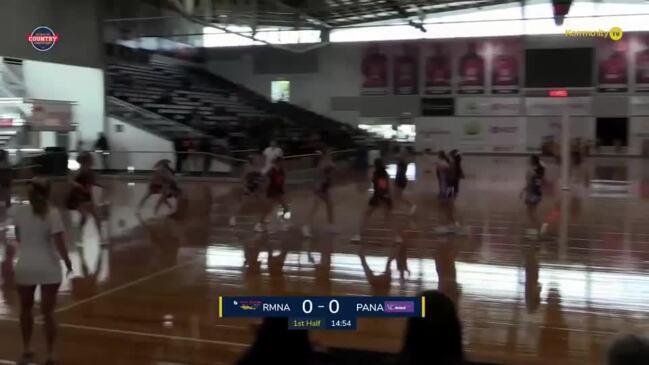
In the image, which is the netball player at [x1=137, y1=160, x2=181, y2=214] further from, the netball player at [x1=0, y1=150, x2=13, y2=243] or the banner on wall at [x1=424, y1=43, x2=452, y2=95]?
the banner on wall at [x1=424, y1=43, x2=452, y2=95]

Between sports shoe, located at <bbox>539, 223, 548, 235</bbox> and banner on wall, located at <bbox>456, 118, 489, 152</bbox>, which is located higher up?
banner on wall, located at <bbox>456, 118, 489, 152</bbox>

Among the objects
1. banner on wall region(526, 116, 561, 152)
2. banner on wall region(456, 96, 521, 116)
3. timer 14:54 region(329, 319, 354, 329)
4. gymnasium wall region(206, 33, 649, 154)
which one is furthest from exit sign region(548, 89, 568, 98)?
timer 14:54 region(329, 319, 354, 329)

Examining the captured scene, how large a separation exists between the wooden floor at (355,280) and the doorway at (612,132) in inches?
923

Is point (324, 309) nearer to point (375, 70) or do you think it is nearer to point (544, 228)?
point (544, 228)

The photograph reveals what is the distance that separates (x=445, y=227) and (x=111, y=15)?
22.6 meters

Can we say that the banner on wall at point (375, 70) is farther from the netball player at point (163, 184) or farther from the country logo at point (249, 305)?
the country logo at point (249, 305)

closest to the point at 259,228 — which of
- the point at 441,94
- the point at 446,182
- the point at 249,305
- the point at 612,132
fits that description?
the point at 446,182

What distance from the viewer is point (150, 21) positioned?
3158 centimetres

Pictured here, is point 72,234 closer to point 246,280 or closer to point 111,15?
point 246,280

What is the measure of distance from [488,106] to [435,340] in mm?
36997

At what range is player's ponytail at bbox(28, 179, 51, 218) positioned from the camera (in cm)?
492

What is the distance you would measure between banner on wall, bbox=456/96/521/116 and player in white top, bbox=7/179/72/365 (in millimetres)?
34705

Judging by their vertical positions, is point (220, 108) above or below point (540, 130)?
above

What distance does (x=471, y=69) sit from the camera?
3778 cm
